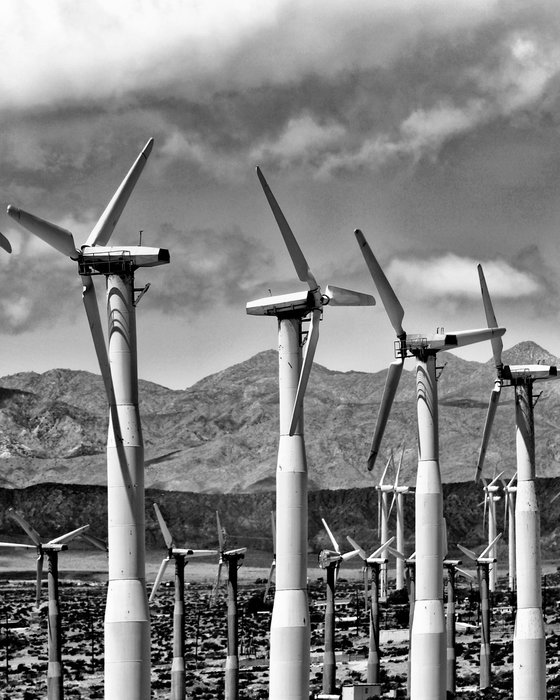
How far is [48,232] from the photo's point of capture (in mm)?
42094

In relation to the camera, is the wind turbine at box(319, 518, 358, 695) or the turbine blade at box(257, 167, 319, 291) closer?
the turbine blade at box(257, 167, 319, 291)

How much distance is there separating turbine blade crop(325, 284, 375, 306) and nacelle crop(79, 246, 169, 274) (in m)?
10.9

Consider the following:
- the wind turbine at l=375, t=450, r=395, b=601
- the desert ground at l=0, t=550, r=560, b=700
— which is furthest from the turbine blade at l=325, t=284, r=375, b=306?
the wind turbine at l=375, t=450, r=395, b=601

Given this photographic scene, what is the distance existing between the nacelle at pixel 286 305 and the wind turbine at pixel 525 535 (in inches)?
539

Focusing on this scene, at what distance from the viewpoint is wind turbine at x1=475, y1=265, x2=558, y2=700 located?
206 ft

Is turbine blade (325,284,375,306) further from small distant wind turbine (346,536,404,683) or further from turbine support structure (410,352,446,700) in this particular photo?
small distant wind turbine (346,536,404,683)

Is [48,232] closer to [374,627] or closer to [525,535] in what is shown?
[525,535]

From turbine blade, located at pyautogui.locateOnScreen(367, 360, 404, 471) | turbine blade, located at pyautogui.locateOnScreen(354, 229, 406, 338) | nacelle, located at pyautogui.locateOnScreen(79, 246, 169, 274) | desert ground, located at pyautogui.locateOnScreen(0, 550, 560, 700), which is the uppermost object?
turbine blade, located at pyautogui.locateOnScreen(354, 229, 406, 338)

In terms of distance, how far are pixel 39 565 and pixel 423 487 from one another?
22699 millimetres

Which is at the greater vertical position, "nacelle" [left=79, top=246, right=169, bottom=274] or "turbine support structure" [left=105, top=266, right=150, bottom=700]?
"nacelle" [left=79, top=246, right=169, bottom=274]

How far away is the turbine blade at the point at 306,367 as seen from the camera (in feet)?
164

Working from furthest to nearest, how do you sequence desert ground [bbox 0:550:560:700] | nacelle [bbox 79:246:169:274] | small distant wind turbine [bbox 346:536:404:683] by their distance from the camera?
desert ground [bbox 0:550:560:700] → small distant wind turbine [bbox 346:536:404:683] → nacelle [bbox 79:246:169:274]

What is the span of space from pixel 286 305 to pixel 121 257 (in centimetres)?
940

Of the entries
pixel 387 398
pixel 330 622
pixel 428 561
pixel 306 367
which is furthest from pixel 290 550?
pixel 330 622
